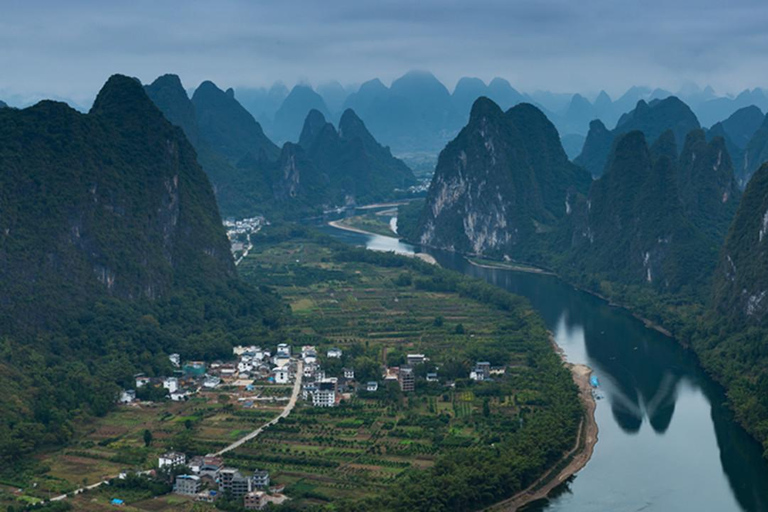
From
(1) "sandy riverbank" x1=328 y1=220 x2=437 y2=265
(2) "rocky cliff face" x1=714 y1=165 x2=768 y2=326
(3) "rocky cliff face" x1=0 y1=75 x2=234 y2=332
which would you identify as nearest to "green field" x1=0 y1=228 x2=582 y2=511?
(3) "rocky cliff face" x1=0 y1=75 x2=234 y2=332

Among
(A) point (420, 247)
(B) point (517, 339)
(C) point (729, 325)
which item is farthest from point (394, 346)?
(A) point (420, 247)

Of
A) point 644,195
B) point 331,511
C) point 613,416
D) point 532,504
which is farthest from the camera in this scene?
point 644,195

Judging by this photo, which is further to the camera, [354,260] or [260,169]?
[260,169]

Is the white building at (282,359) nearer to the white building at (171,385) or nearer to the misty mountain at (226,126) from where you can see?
the white building at (171,385)

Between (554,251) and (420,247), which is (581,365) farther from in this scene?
(420,247)

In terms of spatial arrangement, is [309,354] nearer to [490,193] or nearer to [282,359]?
[282,359]

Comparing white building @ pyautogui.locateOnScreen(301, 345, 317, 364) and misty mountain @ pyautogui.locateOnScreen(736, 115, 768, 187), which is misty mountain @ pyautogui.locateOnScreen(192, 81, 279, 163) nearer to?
misty mountain @ pyautogui.locateOnScreen(736, 115, 768, 187)
